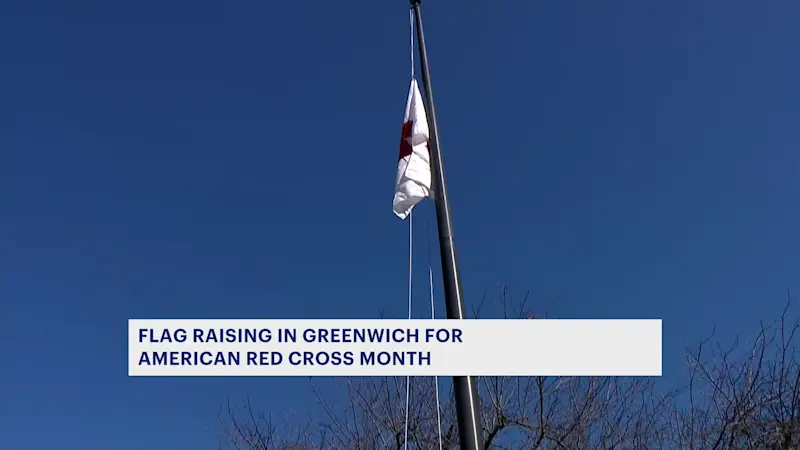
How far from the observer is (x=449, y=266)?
546 cm

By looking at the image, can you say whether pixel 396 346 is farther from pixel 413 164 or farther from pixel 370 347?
pixel 413 164

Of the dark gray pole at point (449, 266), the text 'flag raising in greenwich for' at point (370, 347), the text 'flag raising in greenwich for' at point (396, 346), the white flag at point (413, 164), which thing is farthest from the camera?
the text 'flag raising in greenwich for' at point (370, 347)

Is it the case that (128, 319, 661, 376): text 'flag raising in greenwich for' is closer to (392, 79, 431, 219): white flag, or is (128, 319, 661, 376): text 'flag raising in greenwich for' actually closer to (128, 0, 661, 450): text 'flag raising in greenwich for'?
(128, 0, 661, 450): text 'flag raising in greenwich for'

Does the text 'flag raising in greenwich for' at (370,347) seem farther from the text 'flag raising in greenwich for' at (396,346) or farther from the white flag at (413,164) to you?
the white flag at (413,164)

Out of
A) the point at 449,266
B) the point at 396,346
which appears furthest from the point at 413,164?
the point at 396,346

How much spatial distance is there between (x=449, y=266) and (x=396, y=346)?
2.66m

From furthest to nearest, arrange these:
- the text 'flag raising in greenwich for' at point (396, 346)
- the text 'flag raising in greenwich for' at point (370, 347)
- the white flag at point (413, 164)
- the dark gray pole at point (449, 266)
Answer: the text 'flag raising in greenwich for' at point (370, 347) < the text 'flag raising in greenwich for' at point (396, 346) < the white flag at point (413, 164) < the dark gray pole at point (449, 266)

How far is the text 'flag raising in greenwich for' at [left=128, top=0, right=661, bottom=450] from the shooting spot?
23.8ft

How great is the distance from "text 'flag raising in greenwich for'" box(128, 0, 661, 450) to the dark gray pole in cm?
15

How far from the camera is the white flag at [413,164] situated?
599 centimetres

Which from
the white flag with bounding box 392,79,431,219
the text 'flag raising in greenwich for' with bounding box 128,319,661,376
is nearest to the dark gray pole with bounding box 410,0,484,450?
the white flag with bounding box 392,79,431,219

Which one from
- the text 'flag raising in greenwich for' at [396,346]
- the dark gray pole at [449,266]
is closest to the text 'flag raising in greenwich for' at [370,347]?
the text 'flag raising in greenwich for' at [396,346]

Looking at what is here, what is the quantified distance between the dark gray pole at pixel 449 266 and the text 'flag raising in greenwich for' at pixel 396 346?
0.15 m

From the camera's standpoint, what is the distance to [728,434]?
9.14 meters
